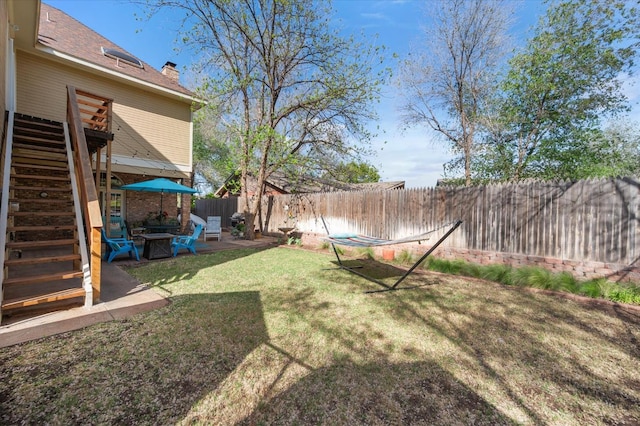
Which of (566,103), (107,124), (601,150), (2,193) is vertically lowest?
(2,193)

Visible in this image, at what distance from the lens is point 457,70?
46.8 ft

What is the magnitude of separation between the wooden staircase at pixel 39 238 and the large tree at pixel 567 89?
15.3 meters

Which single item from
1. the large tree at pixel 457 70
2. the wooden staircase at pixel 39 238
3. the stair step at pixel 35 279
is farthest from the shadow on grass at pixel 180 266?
the large tree at pixel 457 70

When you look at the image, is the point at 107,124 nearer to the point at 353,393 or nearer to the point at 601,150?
the point at 353,393

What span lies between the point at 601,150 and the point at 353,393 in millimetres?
15003

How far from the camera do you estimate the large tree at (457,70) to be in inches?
512

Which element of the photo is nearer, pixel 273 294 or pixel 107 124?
pixel 273 294

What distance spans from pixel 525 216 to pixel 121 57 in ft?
46.7

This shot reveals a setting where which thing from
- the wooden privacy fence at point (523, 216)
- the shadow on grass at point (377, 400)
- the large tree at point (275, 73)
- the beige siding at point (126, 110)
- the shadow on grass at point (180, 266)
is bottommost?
the shadow on grass at point (377, 400)

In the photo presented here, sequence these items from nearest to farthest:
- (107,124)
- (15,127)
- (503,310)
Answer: (503,310) < (15,127) < (107,124)

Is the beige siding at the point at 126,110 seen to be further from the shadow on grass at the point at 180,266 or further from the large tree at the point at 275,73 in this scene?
the shadow on grass at the point at 180,266

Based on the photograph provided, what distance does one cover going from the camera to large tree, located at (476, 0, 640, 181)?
9.91 meters

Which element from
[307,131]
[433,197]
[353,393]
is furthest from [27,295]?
[307,131]

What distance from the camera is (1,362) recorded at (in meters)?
2.38
